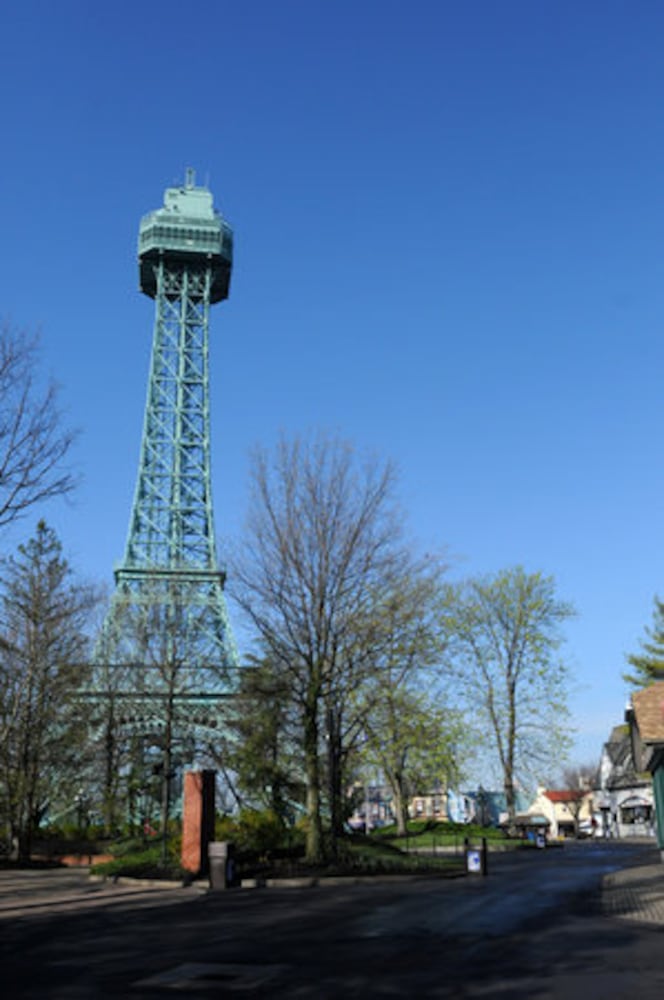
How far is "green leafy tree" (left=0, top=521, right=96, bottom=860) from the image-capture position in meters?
31.7

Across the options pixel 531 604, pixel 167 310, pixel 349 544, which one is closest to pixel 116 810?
pixel 349 544

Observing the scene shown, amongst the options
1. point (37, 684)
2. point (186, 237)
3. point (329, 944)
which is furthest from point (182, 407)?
point (329, 944)

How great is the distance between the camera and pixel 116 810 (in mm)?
36594

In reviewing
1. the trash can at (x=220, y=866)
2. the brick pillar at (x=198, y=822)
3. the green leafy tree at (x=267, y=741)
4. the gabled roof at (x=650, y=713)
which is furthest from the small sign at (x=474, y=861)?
the brick pillar at (x=198, y=822)

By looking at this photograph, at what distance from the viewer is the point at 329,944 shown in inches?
492

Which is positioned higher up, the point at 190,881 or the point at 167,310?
the point at 167,310

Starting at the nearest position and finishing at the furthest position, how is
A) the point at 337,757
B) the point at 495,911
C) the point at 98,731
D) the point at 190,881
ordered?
the point at 495,911, the point at 190,881, the point at 337,757, the point at 98,731

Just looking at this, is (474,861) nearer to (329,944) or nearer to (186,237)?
(329,944)

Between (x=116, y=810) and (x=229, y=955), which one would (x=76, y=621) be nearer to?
(x=116, y=810)

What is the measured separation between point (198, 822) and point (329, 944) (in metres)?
11.8

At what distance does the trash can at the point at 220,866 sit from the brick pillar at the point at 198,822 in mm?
2267

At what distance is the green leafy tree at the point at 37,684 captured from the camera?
3167 centimetres

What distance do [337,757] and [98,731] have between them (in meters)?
17.2

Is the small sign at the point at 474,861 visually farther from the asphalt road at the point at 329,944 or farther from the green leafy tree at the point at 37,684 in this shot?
the green leafy tree at the point at 37,684
